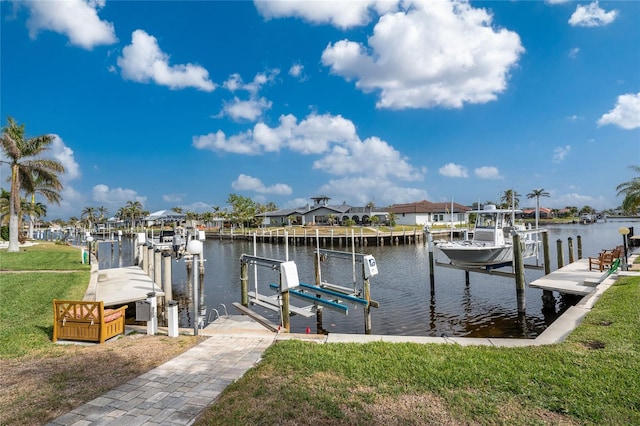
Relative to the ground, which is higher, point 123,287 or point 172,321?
point 172,321

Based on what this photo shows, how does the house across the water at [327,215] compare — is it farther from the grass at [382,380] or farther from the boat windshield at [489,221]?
the grass at [382,380]

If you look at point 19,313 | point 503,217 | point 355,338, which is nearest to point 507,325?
point 503,217

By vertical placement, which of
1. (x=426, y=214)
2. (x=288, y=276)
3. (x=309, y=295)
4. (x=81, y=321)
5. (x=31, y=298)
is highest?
(x=426, y=214)

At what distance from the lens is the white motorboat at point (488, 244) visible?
59.5 ft

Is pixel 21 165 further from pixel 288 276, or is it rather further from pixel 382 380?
pixel 382 380

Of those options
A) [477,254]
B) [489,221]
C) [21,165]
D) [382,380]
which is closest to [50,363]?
[382,380]

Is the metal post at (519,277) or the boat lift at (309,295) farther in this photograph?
the metal post at (519,277)

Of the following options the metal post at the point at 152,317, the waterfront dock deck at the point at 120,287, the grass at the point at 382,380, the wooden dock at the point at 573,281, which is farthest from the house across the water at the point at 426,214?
the metal post at the point at 152,317

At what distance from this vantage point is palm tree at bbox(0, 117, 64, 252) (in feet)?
85.9

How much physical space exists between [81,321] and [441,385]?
8.33 m

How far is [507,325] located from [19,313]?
16.9 meters

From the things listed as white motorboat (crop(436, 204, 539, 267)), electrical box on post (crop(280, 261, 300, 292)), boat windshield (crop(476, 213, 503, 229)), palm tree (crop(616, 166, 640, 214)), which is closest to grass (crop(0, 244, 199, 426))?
electrical box on post (crop(280, 261, 300, 292))

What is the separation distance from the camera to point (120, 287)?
55.3 feet

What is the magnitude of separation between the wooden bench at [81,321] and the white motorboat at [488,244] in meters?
15.2
